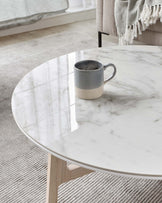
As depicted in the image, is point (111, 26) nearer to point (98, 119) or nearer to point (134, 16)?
point (134, 16)

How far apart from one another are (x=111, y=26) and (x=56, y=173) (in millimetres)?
1369

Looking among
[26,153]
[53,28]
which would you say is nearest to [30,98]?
[26,153]

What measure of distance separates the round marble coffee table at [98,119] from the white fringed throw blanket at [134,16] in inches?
29.1

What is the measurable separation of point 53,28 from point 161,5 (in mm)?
1332

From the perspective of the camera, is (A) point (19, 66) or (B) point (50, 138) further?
(A) point (19, 66)

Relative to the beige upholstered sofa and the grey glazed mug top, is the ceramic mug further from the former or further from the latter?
the beige upholstered sofa

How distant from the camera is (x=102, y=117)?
757mm

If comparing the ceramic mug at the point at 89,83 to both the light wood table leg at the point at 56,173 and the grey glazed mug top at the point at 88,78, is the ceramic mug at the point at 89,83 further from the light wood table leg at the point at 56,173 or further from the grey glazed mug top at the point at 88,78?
the light wood table leg at the point at 56,173

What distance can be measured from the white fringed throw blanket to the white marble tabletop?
29.9 inches

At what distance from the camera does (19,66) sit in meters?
2.06

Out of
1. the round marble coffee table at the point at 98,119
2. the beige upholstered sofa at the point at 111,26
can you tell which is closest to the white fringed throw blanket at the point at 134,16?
the beige upholstered sofa at the point at 111,26

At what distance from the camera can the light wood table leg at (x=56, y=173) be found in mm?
856

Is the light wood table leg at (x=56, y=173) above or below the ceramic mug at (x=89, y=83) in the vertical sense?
below

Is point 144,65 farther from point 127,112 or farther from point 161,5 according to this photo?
point 161,5
